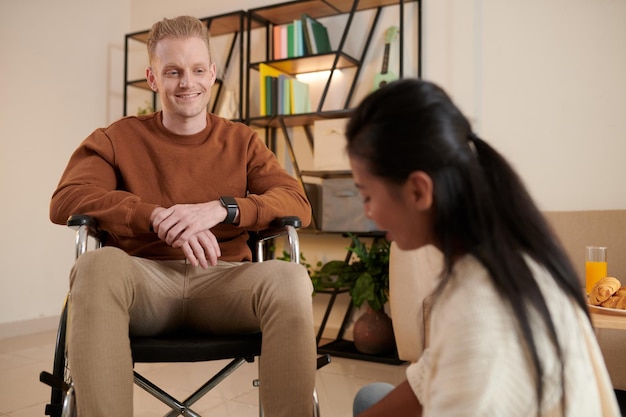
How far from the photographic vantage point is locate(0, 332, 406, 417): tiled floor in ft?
7.26

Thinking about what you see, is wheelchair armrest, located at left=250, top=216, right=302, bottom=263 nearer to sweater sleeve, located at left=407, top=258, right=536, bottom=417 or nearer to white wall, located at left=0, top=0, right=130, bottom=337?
sweater sleeve, located at left=407, top=258, right=536, bottom=417

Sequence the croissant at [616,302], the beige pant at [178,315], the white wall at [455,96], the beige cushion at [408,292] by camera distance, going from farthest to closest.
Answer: the white wall at [455,96] → the beige cushion at [408,292] → the croissant at [616,302] → the beige pant at [178,315]

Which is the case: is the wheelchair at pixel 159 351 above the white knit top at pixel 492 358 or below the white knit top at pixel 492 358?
below

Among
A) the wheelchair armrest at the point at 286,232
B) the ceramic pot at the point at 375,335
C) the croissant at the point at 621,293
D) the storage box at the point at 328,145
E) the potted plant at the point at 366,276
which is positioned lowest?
the ceramic pot at the point at 375,335

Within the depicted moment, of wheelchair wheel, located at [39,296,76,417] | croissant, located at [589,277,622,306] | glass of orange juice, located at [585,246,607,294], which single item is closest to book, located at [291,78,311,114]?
glass of orange juice, located at [585,246,607,294]

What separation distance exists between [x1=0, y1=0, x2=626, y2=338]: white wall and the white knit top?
8.32 feet

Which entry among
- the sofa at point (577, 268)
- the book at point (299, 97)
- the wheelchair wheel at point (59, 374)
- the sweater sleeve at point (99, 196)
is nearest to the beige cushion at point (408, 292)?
the sofa at point (577, 268)

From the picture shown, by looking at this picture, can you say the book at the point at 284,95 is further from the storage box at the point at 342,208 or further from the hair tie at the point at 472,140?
the hair tie at the point at 472,140

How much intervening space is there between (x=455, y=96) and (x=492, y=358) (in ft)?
9.26

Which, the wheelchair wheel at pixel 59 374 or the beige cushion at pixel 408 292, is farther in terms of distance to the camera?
the beige cushion at pixel 408 292

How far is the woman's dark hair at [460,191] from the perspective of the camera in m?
0.61

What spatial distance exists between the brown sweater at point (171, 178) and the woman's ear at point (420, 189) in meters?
0.81

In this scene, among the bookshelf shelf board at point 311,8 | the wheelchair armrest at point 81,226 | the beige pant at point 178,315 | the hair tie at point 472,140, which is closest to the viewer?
the hair tie at point 472,140

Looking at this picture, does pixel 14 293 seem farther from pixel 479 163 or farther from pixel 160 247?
pixel 479 163
